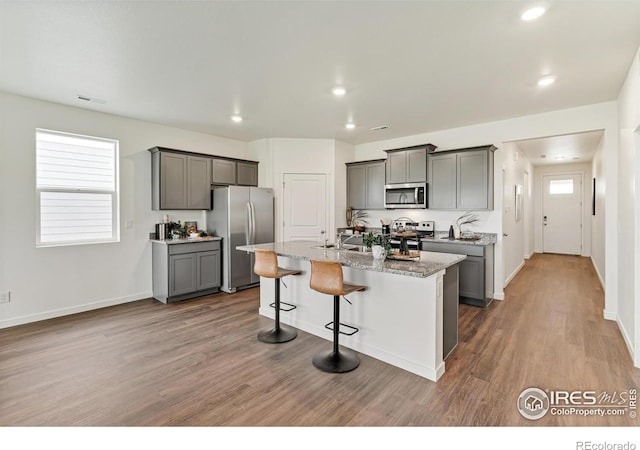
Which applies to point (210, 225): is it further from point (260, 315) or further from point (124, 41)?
point (124, 41)

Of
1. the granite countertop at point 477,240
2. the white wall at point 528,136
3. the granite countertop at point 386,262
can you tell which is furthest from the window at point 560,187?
the granite countertop at point 386,262

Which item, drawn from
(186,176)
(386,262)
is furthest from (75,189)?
(386,262)

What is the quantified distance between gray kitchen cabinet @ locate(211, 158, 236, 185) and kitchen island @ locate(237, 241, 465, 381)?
275 cm

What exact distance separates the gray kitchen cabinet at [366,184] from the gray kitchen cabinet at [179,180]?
8.89 feet

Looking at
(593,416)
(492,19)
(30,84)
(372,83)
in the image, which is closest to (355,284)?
(593,416)

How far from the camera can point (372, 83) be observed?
3471 mm

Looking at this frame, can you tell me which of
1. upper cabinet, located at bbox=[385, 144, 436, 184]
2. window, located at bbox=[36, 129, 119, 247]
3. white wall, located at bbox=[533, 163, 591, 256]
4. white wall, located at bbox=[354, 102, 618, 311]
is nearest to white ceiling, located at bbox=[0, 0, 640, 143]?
white wall, located at bbox=[354, 102, 618, 311]

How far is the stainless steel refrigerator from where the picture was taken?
17.6 ft

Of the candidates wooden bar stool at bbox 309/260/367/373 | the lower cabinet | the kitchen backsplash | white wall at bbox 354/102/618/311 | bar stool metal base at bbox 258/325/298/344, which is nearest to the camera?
wooden bar stool at bbox 309/260/367/373

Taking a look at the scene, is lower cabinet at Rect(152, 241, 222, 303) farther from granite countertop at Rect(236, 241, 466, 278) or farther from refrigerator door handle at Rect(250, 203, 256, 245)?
granite countertop at Rect(236, 241, 466, 278)

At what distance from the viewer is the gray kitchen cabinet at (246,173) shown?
19.6 feet

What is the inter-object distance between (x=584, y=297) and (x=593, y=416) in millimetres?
3677

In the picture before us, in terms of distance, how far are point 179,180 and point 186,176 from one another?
0.14 m

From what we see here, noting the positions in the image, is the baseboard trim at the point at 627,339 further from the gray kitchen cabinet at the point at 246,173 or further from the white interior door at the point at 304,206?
the gray kitchen cabinet at the point at 246,173
